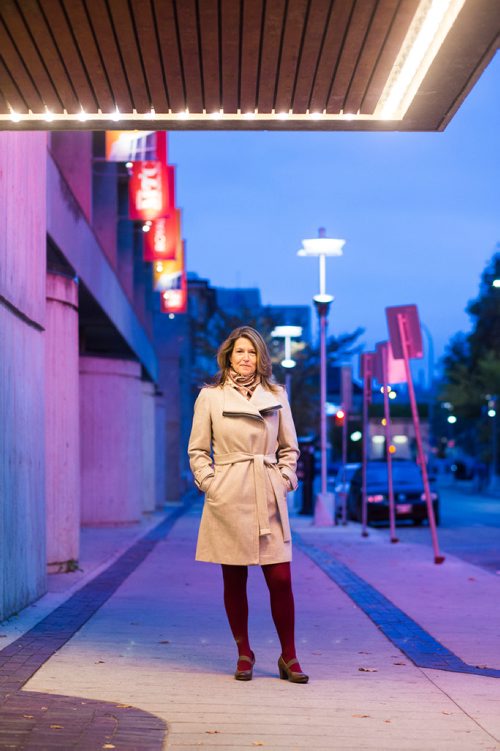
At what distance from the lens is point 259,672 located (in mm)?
8062

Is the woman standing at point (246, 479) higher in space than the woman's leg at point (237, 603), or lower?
higher

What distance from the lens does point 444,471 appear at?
147500 mm

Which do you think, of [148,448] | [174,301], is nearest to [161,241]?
[148,448]

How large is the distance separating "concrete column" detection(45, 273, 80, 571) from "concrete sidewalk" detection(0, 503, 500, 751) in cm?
95

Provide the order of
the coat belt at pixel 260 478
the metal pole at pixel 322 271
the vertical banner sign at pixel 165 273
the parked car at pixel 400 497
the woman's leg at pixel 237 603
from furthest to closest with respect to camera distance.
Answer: the vertical banner sign at pixel 165 273, the parked car at pixel 400 497, the metal pole at pixel 322 271, the woman's leg at pixel 237 603, the coat belt at pixel 260 478

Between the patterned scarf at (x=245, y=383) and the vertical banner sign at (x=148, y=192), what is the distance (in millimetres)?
18669

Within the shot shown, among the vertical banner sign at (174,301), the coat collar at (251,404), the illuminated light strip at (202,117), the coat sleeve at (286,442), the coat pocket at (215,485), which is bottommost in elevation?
the coat pocket at (215,485)

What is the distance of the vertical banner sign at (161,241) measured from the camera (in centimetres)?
3092

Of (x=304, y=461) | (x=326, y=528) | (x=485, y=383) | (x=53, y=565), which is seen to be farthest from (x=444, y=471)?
(x=53, y=565)

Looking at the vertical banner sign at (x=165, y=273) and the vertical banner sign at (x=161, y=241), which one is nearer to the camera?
the vertical banner sign at (x=161, y=241)

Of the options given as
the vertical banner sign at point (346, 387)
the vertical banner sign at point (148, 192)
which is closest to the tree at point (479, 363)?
the vertical banner sign at point (346, 387)

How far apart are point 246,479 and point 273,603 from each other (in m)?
0.73

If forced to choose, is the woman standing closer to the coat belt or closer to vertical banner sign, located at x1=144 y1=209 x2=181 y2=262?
the coat belt

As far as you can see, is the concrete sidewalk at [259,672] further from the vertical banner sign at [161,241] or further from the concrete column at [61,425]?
the vertical banner sign at [161,241]
